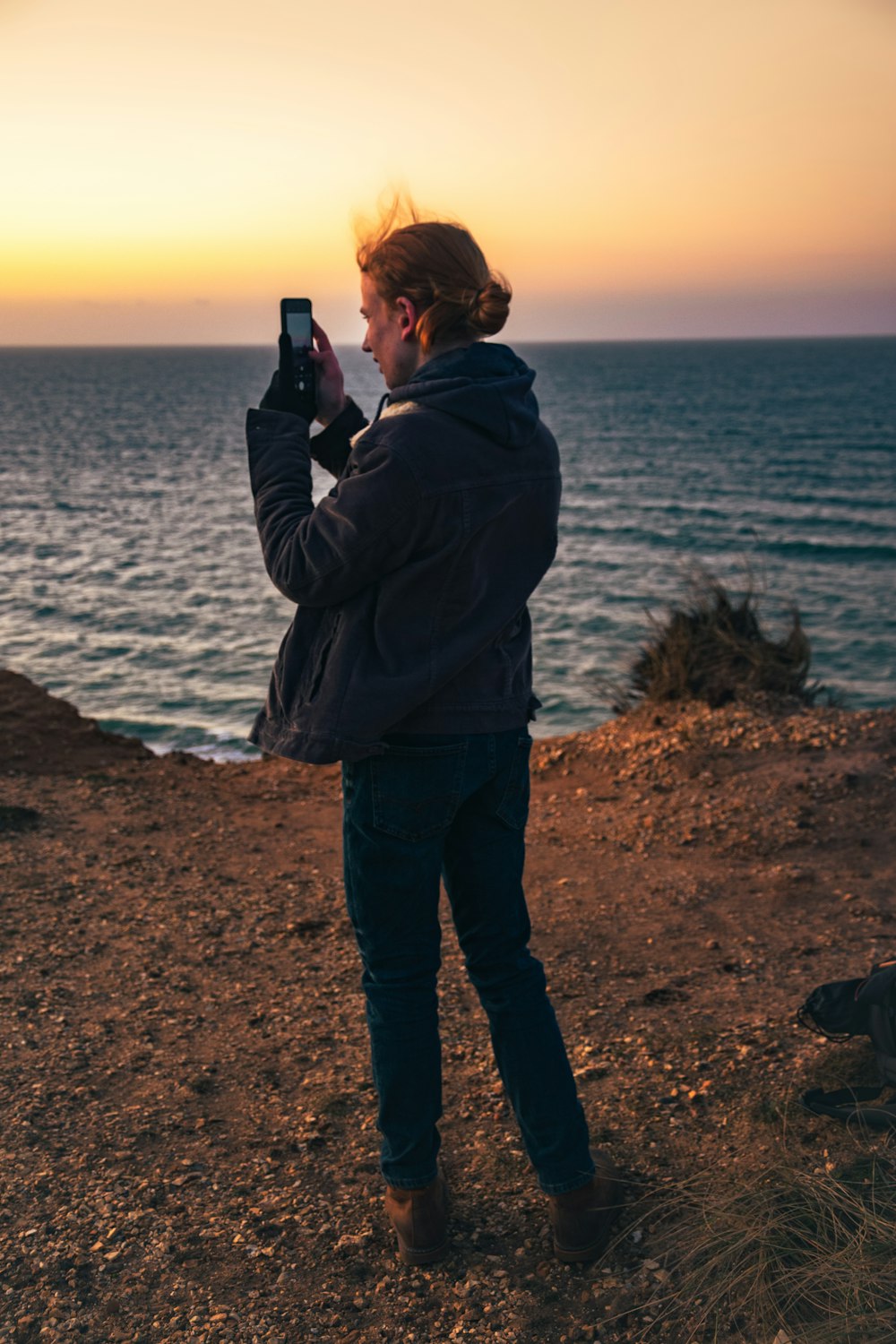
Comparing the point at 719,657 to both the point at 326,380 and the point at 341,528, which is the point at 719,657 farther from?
the point at 341,528

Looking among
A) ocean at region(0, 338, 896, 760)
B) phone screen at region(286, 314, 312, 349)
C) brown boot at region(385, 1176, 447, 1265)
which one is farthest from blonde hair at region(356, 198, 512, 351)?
ocean at region(0, 338, 896, 760)

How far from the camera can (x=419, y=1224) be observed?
243 cm

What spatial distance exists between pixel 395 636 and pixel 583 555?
2238 cm

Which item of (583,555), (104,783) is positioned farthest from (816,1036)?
(583,555)

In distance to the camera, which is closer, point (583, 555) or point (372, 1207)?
point (372, 1207)

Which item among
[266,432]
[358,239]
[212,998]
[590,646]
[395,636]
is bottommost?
[590,646]

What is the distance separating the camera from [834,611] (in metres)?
19.2

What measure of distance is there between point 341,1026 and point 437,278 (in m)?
2.63

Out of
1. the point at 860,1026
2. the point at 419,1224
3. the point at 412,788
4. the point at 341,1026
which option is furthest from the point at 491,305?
the point at 341,1026

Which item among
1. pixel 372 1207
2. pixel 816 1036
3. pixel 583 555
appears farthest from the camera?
pixel 583 555

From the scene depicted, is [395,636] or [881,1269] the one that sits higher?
[395,636]

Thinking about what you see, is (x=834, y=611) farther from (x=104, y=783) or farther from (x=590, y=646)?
(x=104, y=783)

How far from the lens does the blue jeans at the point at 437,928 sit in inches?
85.1

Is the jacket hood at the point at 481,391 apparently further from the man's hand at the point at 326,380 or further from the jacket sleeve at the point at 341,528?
the man's hand at the point at 326,380
